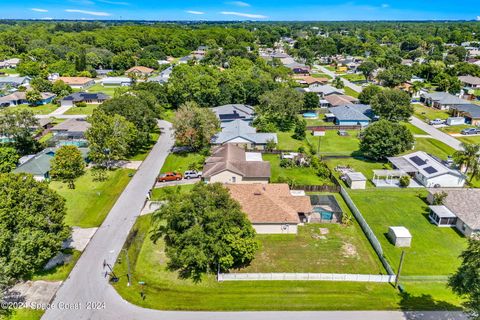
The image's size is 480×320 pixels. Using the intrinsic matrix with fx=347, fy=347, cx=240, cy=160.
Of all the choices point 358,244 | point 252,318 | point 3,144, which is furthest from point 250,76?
point 252,318

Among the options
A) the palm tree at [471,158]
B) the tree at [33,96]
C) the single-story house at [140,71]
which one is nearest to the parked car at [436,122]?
the palm tree at [471,158]

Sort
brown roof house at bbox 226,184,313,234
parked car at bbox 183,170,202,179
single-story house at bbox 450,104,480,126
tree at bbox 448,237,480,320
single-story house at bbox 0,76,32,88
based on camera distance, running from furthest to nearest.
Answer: single-story house at bbox 0,76,32,88, single-story house at bbox 450,104,480,126, parked car at bbox 183,170,202,179, brown roof house at bbox 226,184,313,234, tree at bbox 448,237,480,320

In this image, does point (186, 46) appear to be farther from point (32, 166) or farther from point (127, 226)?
point (127, 226)

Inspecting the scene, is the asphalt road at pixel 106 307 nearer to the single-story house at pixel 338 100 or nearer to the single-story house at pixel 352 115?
the single-story house at pixel 352 115

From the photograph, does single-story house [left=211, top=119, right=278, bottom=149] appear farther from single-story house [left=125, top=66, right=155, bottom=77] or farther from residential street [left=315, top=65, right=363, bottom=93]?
single-story house [left=125, top=66, right=155, bottom=77]

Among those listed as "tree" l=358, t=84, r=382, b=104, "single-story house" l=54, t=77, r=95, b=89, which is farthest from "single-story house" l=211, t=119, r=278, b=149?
"single-story house" l=54, t=77, r=95, b=89

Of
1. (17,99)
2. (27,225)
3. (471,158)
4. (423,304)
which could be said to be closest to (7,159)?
(27,225)
